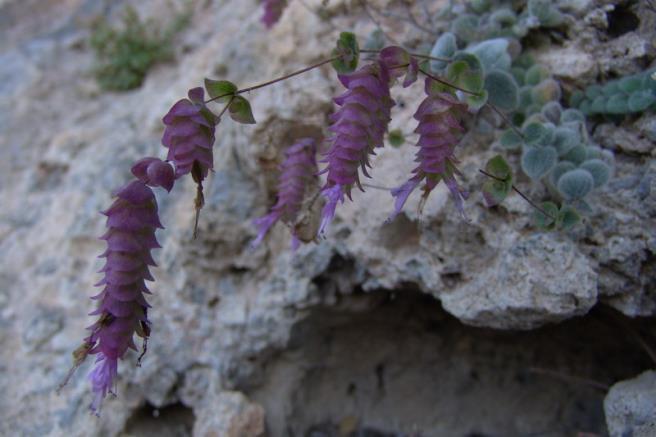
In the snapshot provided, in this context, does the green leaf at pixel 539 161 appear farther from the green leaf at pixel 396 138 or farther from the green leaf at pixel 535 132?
the green leaf at pixel 396 138

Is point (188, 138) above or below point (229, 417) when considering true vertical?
Answer: above

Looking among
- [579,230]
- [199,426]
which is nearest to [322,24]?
[579,230]

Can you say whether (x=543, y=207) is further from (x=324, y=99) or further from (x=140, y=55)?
(x=140, y=55)

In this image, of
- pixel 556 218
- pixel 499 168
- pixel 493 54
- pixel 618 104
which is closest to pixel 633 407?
pixel 556 218

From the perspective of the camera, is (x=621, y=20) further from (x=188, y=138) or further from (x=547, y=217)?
(x=188, y=138)

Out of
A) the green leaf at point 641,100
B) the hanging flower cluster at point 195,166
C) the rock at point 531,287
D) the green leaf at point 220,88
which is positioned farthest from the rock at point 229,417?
the green leaf at point 641,100

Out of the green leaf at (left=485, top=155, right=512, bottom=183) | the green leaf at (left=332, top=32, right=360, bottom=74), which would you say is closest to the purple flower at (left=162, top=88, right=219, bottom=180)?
the green leaf at (left=332, top=32, right=360, bottom=74)
